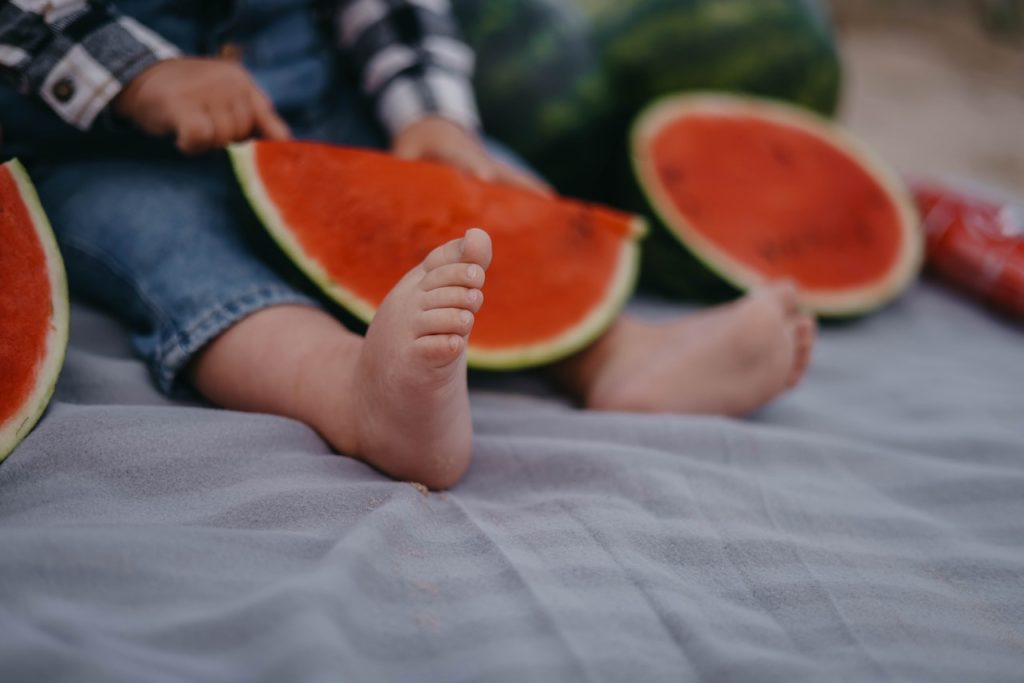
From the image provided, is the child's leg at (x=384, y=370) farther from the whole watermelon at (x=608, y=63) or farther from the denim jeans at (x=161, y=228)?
the whole watermelon at (x=608, y=63)

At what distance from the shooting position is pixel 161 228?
93 centimetres

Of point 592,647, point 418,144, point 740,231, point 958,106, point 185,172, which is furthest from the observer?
point 958,106

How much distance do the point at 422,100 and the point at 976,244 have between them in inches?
43.1

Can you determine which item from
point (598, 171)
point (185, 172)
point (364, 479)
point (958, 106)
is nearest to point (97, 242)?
point (185, 172)

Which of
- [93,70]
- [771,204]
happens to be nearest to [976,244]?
[771,204]

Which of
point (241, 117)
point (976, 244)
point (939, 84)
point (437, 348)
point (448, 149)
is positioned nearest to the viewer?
point (437, 348)

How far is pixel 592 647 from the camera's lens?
604 millimetres

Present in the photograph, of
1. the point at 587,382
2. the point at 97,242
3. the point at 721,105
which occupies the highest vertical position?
the point at 721,105

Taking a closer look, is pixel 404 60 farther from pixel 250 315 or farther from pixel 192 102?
pixel 250 315

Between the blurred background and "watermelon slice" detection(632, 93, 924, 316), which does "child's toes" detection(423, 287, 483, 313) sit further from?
the blurred background

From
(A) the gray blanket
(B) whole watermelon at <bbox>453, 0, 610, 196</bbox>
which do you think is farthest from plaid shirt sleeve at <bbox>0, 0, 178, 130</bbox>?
(B) whole watermelon at <bbox>453, 0, 610, 196</bbox>

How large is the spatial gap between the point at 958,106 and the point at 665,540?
3345 millimetres

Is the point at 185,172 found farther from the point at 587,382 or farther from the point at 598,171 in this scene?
the point at 598,171

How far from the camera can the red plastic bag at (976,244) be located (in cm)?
148
